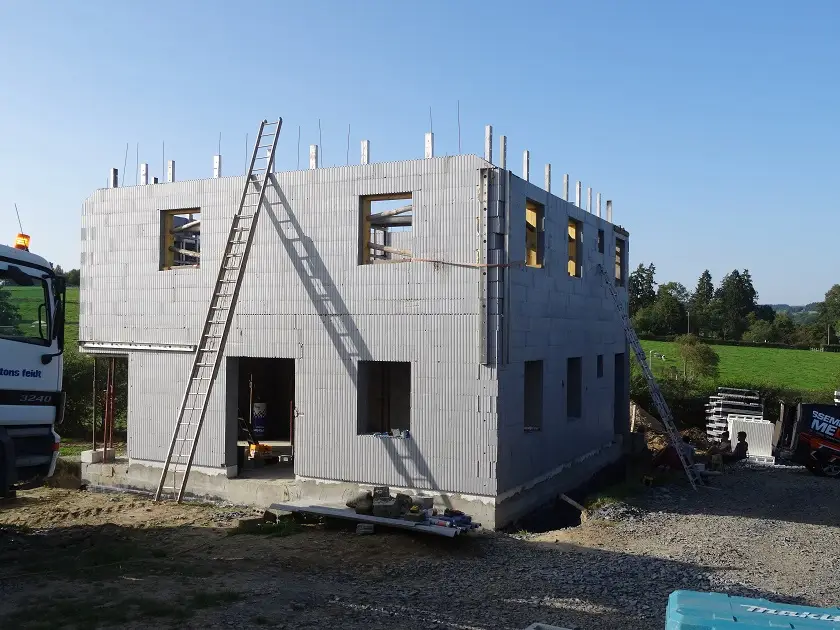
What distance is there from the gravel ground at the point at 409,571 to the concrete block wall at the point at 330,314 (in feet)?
5.68

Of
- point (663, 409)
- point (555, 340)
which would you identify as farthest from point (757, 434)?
point (555, 340)

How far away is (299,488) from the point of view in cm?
1398

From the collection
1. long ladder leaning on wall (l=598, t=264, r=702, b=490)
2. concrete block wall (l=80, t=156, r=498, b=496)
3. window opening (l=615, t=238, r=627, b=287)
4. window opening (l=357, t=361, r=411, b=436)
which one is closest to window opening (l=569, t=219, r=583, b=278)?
long ladder leaning on wall (l=598, t=264, r=702, b=490)

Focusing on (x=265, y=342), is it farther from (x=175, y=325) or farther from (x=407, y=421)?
(x=407, y=421)

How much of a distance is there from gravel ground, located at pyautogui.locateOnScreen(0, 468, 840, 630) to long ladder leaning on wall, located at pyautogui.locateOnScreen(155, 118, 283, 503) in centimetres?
104

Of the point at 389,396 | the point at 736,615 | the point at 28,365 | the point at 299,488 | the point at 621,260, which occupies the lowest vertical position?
the point at 299,488

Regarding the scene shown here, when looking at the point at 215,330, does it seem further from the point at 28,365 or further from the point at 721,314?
the point at 721,314

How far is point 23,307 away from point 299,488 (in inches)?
241

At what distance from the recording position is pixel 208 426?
48.7 ft

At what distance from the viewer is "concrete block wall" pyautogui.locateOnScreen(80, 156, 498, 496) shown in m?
12.9

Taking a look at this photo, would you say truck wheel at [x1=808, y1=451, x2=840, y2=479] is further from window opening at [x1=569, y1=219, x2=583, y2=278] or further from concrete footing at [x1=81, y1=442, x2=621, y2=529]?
window opening at [x1=569, y1=219, x2=583, y2=278]

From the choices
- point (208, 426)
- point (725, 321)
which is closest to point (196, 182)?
point (208, 426)

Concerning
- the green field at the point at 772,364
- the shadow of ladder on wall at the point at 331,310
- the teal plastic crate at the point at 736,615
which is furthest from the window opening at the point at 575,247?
the green field at the point at 772,364

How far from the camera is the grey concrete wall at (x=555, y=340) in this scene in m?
13.2
